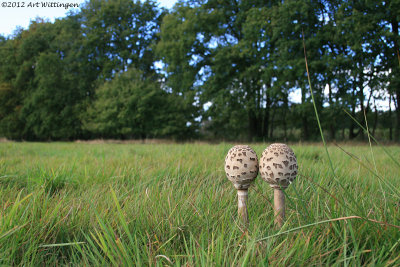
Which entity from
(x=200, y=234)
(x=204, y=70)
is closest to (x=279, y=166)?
(x=200, y=234)

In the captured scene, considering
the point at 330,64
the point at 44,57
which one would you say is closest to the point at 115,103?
the point at 44,57

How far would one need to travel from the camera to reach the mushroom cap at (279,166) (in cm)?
134

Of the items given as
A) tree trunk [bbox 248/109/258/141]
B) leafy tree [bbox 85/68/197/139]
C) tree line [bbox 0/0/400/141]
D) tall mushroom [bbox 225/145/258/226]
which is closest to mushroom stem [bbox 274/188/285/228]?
tall mushroom [bbox 225/145/258/226]

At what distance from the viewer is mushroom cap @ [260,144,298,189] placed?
1.34 meters

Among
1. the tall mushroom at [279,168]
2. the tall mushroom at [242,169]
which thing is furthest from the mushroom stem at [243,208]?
the tall mushroom at [279,168]

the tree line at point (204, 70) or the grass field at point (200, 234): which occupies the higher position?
the tree line at point (204, 70)

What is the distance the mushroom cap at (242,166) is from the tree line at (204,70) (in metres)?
4.11

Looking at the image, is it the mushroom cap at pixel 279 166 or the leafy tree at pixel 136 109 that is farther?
the leafy tree at pixel 136 109

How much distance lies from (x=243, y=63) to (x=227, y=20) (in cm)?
343

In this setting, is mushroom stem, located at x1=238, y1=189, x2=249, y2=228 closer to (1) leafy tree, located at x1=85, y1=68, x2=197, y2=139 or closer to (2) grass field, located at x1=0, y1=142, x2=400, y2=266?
(2) grass field, located at x1=0, y1=142, x2=400, y2=266

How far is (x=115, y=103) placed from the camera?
21000mm

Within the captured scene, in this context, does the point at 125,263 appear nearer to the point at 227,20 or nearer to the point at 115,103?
the point at 227,20

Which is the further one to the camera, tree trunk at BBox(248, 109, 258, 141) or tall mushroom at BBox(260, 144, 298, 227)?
tree trunk at BBox(248, 109, 258, 141)

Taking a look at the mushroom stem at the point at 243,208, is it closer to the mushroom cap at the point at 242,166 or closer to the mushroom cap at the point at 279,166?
the mushroom cap at the point at 242,166
